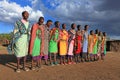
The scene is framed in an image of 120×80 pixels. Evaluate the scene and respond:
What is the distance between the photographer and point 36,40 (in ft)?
34.1

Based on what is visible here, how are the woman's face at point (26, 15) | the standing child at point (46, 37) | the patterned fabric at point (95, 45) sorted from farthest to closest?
the patterned fabric at point (95, 45)
the standing child at point (46, 37)
the woman's face at point (26, 15)

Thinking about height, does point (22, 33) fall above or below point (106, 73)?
above

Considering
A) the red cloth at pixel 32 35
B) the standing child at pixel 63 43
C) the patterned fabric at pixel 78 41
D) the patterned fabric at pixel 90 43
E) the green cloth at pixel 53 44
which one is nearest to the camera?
the red cloth at pixel 32 35

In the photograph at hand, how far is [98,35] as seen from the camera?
49.3 feet

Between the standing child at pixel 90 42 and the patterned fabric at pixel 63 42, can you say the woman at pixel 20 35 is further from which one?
the standing child at pixel 90 42

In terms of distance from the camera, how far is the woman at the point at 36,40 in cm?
1022

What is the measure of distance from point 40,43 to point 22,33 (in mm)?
1106

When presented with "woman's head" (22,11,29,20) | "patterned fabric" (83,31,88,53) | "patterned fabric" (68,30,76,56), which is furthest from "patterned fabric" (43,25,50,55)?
"patterned fabric" (83,31,88,53)

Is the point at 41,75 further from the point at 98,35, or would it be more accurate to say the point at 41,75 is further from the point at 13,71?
the point at 98,35

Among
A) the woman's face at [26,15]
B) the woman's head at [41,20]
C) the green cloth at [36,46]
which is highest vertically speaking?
the woman's face at [26,15]

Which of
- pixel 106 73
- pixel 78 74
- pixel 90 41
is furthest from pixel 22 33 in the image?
pixel 90 41

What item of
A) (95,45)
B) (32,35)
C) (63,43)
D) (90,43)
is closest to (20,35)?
(32,35)

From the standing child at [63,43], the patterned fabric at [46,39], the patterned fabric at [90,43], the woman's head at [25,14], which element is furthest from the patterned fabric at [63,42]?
the woman's head at [25,14]

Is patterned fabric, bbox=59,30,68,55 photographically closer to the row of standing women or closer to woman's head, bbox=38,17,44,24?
the row of standing women
